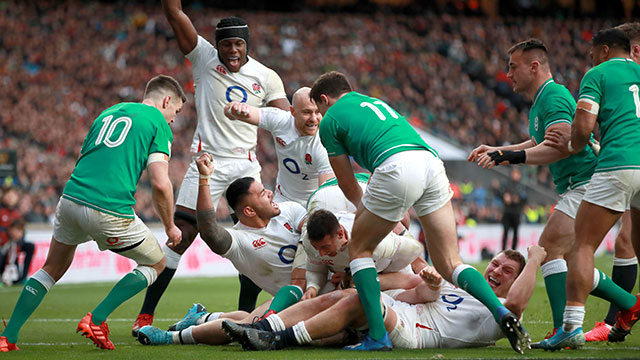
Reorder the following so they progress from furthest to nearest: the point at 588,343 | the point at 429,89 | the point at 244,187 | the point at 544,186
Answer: the point at 429,89 < the point at 544,186 < the point at 244,187 < the point at 588,343

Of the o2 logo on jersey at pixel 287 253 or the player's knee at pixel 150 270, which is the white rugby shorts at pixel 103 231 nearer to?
the player's knee at pixel 150 270

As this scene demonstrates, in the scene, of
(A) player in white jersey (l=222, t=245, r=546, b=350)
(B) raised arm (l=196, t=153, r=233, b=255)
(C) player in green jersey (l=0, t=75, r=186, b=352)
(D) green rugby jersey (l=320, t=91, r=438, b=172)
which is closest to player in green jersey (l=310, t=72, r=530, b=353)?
(D) green rugby jersey (l=320, t=91, r=438, b=172)

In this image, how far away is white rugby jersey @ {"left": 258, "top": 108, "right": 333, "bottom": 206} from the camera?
23.7 ft

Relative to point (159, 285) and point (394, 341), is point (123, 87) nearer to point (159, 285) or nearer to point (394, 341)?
point (159, 285)

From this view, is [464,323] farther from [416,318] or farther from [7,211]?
[7,211]

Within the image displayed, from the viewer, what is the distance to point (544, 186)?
23484 millimetres

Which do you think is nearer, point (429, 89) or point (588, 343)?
point (588, 343)

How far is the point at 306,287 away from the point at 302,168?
5.64 feet

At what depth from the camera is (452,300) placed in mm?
5504

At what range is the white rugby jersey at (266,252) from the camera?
623 centimetres

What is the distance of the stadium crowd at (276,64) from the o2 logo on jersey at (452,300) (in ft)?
43.5

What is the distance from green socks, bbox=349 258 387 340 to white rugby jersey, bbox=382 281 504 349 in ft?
0.93

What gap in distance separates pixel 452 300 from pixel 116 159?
280 cm

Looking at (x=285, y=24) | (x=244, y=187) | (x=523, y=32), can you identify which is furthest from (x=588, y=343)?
(x=523, y=32)
